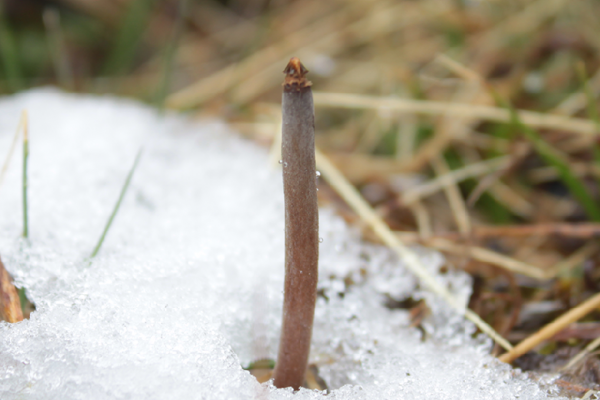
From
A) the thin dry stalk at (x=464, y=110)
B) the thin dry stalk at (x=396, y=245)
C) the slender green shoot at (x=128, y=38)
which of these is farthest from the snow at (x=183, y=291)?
the slender green shoot at (x=128, y=38)

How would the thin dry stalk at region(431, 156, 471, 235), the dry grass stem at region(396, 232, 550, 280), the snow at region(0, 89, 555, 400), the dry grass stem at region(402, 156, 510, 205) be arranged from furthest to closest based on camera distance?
1. the dry grass stem at region(402, 156, 510, 205)
2. the thin dry stalk at region(431, 156, 471, 235)
3. the dry grass stem at region(396, 232, 550, 280)
4. the snow at region(0, 89, 555, 400)

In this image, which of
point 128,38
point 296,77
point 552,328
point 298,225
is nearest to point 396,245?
point 552,328

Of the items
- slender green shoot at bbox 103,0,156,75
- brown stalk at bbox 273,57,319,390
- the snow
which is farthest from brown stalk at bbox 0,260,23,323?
slender green shoot at bbox 103,0,156,75

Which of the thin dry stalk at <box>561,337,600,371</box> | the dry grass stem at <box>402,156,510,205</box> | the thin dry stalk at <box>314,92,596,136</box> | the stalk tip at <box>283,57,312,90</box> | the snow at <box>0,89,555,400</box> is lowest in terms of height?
the thin dry stalk at <box>561,337,600,371</box>

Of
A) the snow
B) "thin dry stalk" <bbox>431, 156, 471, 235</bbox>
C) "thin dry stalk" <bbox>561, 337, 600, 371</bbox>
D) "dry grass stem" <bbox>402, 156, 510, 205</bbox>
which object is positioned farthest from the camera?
"dry grass stem" <bbox>402, 156, 510, 205</bbox>

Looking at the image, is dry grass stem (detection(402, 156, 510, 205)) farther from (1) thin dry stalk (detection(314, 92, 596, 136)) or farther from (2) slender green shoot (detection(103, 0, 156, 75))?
(2) slender green shoot (detection(103, 0, 156, 75))

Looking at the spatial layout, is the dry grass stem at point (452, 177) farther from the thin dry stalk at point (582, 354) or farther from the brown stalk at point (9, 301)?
the brown stalk at point (9, 301)

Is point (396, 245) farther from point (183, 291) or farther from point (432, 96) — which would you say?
point (432, 96)
